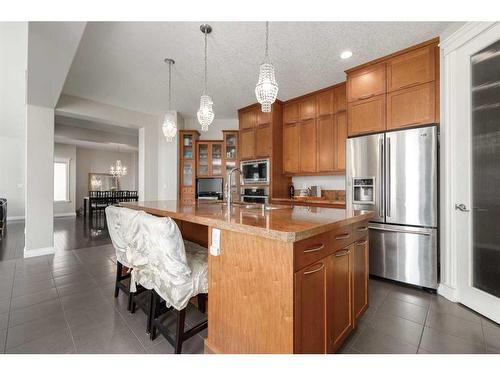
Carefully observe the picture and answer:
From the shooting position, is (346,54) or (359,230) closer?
(359,230)

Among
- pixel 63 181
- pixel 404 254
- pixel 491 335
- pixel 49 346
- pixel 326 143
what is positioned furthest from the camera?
pixel 63 181

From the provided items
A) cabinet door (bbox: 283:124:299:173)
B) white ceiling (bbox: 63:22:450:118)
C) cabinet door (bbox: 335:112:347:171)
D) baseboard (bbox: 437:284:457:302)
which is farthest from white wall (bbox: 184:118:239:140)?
baseboard (bbox: 437:284:457:302)

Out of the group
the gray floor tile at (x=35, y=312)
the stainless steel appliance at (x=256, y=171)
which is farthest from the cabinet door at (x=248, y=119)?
the gray floor tile at (x=35, y=312)

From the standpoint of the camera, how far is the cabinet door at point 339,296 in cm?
125

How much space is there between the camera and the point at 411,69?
2527 millimetres

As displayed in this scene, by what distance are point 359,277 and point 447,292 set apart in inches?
55.1

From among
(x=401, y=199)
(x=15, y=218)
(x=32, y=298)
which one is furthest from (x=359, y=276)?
(x=15, y=218)

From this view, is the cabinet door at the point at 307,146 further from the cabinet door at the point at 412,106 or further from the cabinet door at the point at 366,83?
the cabinet door at the point at 412,106

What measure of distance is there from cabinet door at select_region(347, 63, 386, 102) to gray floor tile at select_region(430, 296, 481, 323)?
7.75 feet

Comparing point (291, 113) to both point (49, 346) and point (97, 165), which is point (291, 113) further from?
point (97, 165)

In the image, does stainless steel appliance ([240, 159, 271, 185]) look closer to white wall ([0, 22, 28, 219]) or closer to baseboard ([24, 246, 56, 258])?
white wall ([0, 22, 28, 219])

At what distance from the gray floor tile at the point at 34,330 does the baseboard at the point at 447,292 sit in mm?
3433
